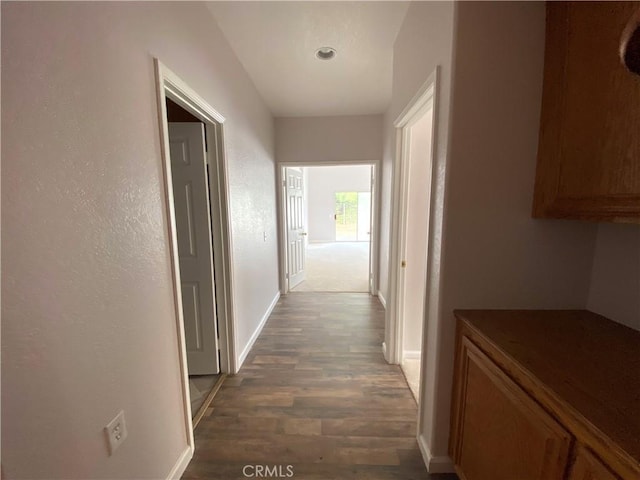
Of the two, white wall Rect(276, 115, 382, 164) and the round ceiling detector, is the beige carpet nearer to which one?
white wall Rect(276, 115, 382, 164)

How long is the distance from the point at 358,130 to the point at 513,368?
11.5 feet

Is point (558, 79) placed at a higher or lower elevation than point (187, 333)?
higher

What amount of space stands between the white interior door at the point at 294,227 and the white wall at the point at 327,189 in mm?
4478

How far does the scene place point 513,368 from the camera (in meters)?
0.92

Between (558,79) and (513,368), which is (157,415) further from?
(558,79)

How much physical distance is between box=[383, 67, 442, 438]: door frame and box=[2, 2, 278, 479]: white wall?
1319mm

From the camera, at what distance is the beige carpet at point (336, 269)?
4523 millimetres

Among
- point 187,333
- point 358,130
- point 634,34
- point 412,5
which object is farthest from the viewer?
point 358,130

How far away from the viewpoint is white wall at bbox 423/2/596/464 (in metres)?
1.11

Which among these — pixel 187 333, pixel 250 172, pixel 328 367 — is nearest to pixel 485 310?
pixel 328 367

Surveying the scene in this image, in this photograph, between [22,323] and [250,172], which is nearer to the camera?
[22,323]

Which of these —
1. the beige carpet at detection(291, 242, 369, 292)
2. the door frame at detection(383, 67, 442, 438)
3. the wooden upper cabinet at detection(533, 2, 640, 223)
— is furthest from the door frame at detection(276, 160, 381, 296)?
the wooden upper cabinet at detection(533, 2, 640, 223)

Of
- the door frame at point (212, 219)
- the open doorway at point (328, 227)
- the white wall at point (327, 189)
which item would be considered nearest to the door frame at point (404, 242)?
the door frame at point (212, 219)

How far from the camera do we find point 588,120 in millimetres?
941
